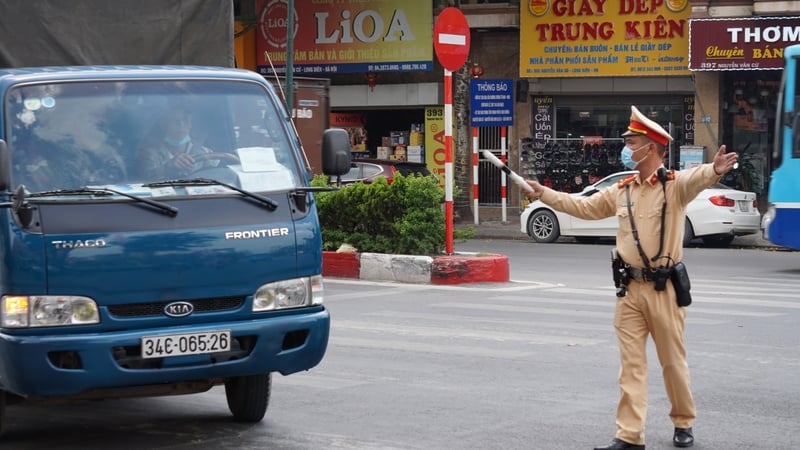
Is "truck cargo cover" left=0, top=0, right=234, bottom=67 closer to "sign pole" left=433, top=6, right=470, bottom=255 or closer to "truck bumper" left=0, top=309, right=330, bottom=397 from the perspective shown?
"truck bumper" left=0, top=309, right=330, bottom=397

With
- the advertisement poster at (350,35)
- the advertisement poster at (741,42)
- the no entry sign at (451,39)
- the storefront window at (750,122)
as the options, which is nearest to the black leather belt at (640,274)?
the no entry sign at (451,39)

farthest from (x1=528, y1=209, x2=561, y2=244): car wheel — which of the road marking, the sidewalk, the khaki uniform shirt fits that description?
the khaki uniform shirt

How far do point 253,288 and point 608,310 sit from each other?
679cm

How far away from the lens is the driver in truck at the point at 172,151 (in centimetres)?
711

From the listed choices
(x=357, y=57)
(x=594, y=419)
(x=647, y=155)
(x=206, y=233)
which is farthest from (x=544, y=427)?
(x=357, y=57)

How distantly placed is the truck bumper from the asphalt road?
2.15 feet

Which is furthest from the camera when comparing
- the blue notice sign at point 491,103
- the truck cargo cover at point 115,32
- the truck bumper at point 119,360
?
the blue notice sign at point 491,103

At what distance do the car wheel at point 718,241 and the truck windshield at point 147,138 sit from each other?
1730 centimetres

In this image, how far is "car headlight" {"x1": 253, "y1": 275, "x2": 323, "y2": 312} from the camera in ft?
22.5

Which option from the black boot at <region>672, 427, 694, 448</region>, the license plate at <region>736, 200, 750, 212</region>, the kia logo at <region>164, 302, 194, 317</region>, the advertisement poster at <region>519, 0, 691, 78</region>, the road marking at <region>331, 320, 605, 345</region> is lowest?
the road marking at <region>331, 320, 605, 345</region>

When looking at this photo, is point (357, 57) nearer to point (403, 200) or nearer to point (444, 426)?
point (403, 200)

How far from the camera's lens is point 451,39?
54.6 ft

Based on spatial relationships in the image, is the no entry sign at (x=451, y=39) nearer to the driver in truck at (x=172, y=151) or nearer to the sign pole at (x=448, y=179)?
the sign pole at (x=448, y=179)

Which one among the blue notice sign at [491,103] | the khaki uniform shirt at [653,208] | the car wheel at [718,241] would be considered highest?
→ the blue notice sign at [491,103]
